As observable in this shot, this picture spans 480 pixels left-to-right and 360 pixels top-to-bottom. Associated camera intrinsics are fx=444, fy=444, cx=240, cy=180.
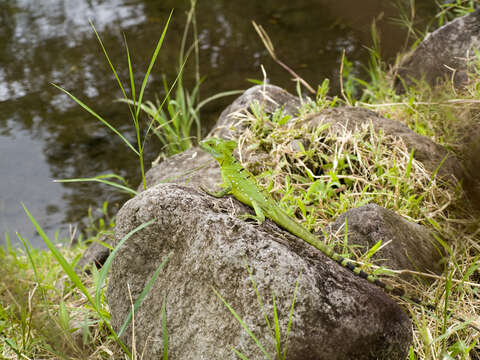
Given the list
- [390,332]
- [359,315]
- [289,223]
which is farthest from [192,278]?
[390,332]

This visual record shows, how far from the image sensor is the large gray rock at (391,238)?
269 centimetres

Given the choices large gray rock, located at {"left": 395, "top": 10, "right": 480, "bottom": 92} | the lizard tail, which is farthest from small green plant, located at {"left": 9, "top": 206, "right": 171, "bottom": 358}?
large gray rock, located at {"left": 395, "top": 10, "right": 480, "bottom": 92}

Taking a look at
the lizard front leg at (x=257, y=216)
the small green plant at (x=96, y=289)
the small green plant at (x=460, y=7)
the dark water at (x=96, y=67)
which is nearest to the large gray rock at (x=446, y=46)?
the dark water at (x=96, y=67)

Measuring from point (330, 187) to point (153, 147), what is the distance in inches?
162

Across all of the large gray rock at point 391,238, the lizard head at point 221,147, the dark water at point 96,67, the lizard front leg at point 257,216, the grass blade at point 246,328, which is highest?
the lizard head at point 221,147

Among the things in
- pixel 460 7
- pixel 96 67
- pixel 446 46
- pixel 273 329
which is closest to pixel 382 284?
pixel 273 329

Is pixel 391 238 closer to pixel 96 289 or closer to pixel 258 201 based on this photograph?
pixel 258 201

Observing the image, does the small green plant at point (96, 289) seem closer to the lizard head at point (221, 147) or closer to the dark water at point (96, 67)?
the lizard head at point (221, 147)

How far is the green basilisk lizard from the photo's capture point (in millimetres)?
2383

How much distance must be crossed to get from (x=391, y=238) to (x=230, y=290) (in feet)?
3.68

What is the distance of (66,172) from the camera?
6.49m

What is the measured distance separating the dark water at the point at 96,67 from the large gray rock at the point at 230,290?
3608mm

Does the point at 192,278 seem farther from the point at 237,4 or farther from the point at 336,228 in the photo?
the point at 237,4

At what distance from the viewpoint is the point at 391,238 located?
270cm
